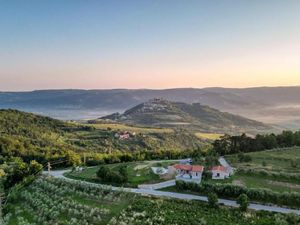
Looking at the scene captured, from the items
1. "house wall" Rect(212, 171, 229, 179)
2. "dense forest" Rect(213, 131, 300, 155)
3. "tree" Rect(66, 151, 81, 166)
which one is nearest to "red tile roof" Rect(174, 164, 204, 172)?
"house wall" Rect(212, 171, 229, 179)

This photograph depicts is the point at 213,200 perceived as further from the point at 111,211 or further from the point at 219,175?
the point at 111,211

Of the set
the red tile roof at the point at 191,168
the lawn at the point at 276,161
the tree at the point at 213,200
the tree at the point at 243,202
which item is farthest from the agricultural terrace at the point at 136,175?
the tree at the point at 243,202

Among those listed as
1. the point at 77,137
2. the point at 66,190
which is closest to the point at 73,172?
the point at 66,190

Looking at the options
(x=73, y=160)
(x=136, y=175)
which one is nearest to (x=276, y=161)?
(x=136, y=175)

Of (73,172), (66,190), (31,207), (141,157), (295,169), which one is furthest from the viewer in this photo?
(141,157)

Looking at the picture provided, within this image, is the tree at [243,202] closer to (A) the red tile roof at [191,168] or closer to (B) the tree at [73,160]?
(A) the red tile roof at [191,168]

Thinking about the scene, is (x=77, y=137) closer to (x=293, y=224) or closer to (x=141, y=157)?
(x=141, y=157)

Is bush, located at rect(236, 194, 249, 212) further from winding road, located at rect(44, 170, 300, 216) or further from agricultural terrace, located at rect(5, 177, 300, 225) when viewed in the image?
winding road, located at rect(44, 170, 300, 216)
